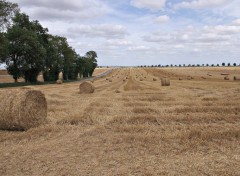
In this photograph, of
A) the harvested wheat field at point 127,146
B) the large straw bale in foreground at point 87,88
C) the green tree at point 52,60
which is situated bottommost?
the harvested wheat field at point 127,146

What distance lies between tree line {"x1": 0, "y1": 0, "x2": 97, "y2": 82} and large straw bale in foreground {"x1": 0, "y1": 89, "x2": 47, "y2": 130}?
Result: 3569 centimetres

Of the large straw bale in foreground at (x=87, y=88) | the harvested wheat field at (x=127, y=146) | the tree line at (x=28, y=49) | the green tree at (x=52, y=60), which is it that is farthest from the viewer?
the green tree at (x=52, y=60)

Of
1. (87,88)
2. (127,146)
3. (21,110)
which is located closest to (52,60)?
(87,88)

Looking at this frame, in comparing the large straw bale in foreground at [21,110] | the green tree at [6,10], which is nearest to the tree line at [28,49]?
the green tree at [6,10]

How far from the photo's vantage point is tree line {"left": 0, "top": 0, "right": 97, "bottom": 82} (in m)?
52.4

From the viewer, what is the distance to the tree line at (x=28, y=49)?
52.4m

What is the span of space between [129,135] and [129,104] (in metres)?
8.99

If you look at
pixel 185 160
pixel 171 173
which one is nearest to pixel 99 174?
pixel 171 173

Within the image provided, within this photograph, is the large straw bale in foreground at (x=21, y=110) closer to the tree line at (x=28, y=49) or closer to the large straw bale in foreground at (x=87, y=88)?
the large straw bale in foreground at (x=87, y=88)

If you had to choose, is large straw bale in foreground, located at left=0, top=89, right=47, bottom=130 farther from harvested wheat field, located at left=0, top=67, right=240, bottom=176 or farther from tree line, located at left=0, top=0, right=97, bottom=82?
tree line, located at left=0, top=0, right=97, bottom=82

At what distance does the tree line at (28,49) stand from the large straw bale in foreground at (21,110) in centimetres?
3569

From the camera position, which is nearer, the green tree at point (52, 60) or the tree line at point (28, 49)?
the tree line at point (28, 49)

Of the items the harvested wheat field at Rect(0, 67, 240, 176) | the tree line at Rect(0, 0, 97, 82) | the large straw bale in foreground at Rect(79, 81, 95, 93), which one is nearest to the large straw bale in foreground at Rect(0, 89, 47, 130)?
the harvested wheat field at Rect(0, 67, 240, 176)

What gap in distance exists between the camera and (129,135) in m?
11.5
